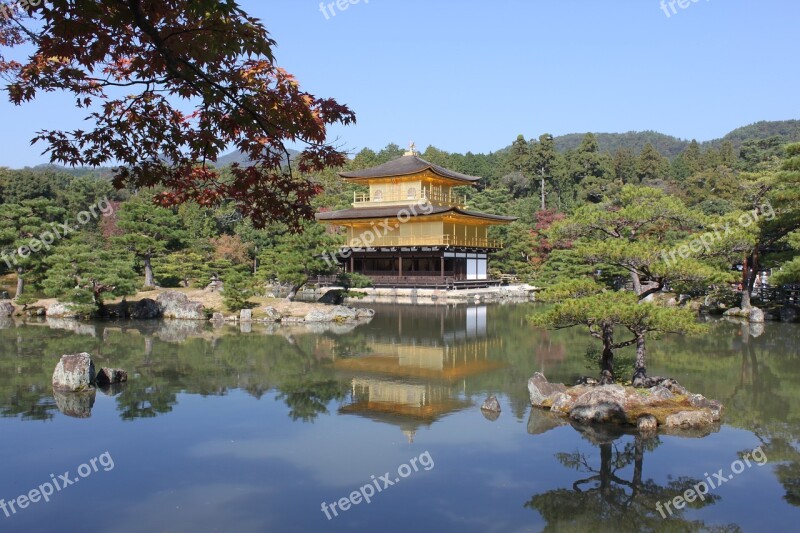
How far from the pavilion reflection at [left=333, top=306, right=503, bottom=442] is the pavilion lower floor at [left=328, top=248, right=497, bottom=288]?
35.3ft

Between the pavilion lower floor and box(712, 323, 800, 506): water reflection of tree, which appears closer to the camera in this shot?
box(712, 323, 800, 506): water reflection of tree

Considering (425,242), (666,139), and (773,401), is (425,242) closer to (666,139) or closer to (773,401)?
(773,401)

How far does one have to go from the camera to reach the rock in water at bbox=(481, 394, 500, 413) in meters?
9.35

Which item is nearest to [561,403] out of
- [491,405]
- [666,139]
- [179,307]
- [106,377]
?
[491,405]

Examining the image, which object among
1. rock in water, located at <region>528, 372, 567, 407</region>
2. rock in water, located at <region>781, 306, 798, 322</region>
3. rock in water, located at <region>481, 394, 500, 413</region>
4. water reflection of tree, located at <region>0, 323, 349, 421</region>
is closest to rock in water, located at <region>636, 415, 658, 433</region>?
rock in water, located at <region>528, 372, 567, 407</region>

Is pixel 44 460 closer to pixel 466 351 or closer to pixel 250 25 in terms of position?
pixel 250 25

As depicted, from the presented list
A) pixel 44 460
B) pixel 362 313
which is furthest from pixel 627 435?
pixel 362 313

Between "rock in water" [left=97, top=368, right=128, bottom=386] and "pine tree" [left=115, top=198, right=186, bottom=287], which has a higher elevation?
"pine tree" [left=115, top=198, right=186, bottom=287]

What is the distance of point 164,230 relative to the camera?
82.6 ft

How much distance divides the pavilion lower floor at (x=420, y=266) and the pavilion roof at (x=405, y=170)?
439 centimetres

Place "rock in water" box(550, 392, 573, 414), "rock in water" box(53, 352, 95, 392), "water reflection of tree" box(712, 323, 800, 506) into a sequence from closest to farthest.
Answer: "water reflection of tree" box(712, 323, 800, 506)
"rock in water" box(550, 392, 573, 414)
"rock in water" box(53, 352, 95, 392)

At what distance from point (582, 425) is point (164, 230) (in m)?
20.5

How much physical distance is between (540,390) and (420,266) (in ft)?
79.4

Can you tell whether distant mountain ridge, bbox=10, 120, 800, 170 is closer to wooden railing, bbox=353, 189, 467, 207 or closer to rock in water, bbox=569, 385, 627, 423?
wooden railing, bbox=353, 189, 467, 207
